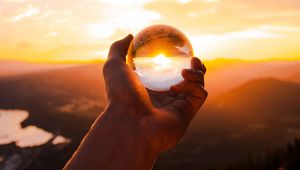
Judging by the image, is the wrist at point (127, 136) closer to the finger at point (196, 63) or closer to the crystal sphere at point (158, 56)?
the crystal sphere at point (158, 56)

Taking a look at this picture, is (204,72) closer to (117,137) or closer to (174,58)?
(174,58)

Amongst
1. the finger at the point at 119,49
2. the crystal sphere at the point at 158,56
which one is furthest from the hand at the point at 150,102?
the crystal sphere at the point at 158,56

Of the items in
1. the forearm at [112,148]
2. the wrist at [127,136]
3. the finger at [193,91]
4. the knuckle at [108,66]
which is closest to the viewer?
the forearm at [112,148]

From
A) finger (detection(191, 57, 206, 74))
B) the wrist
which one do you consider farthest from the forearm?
finger (detection(191, 57, 206, 74))

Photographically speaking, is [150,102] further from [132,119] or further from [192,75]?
[192,75]

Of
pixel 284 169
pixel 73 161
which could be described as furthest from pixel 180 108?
pixel 284 169

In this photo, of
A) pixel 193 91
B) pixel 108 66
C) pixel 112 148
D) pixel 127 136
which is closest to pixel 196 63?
pixel 193 91

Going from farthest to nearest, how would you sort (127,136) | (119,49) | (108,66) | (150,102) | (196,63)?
(196,63) < (119,49) < (108,66) < (150,102) < (127,136)
